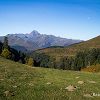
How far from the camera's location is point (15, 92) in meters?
22.2

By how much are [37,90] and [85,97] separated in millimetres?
4738

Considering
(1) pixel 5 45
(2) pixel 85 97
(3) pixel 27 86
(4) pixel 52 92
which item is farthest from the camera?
(1) pixel 5 45

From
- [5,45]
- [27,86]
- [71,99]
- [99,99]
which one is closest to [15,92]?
[27,86]

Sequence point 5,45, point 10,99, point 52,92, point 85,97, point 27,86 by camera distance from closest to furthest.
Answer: point 10,99, point 85,97, point 52,92, point 27,86, point 5,45

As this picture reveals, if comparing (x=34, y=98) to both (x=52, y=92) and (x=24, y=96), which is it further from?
(x=52, y=92)

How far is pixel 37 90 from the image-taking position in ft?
78.1

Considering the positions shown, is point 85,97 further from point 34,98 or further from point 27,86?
point 27,86

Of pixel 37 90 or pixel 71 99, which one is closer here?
pixel 71 99

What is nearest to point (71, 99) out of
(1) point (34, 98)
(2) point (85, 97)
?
(2) point (85, 97)

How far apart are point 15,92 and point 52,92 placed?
341 centimetres

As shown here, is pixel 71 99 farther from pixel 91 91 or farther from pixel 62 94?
pixel 91 91

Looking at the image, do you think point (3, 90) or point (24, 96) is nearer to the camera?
point (24, 96)

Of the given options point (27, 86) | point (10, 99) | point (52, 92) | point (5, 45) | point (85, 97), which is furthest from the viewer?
point (5, 45)

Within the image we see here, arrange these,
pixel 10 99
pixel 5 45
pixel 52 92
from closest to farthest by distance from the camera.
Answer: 1. pixel 10 99
2. pixel 52 92
3. pixel 5 45
